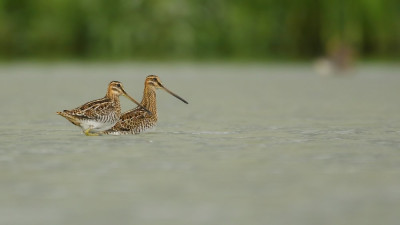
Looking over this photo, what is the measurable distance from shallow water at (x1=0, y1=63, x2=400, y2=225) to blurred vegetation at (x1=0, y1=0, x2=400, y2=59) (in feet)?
49.3

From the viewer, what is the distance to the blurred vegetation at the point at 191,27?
3167cm

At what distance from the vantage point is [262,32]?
3303 centimetres

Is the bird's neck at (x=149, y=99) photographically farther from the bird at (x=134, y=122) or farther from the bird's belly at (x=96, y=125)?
the bird's belly at (x=96, y=125)

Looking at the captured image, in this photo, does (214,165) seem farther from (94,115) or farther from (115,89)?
(115,89)

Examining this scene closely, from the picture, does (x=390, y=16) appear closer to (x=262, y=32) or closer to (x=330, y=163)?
(x=262, y=32)

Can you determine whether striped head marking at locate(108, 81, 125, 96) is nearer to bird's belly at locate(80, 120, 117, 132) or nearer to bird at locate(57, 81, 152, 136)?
bird at locate(57, 81, 152, 136)

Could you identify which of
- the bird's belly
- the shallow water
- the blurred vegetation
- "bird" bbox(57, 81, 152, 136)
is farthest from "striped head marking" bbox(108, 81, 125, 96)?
the blurred vegetation

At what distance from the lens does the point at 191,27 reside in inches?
1261

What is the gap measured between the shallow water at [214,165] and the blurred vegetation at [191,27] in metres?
15.0

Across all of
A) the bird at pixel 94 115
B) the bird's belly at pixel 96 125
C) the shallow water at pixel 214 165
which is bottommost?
the shallow water at pixel 214 165

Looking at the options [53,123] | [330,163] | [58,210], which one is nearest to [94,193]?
[58,210]

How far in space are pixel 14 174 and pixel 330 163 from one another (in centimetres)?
264

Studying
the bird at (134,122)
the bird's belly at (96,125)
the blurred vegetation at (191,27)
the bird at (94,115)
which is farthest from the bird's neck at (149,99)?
the blurred vegetation at (191,27)

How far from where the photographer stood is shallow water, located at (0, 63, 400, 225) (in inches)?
242
